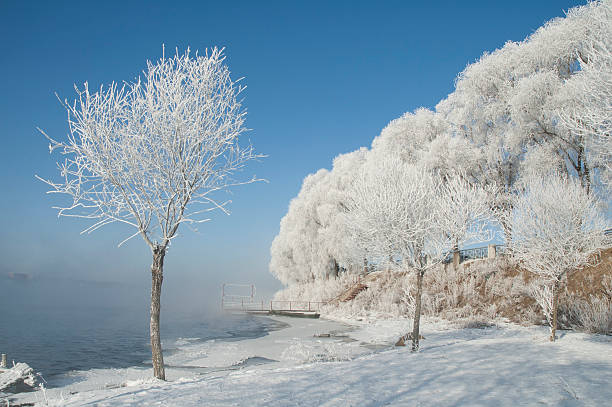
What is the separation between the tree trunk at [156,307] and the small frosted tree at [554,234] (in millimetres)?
10946

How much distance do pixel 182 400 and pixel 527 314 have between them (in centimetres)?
→ 1699

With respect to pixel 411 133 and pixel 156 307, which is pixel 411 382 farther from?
pixel 411 133

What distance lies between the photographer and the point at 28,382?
10.1 meters

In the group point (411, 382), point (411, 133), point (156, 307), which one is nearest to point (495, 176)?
point (411, 133)

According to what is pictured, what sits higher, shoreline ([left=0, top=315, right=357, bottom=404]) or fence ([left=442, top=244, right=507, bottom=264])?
fence ([left=442, top=244, right=507, bottom=264])

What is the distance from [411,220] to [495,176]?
53.1 ft

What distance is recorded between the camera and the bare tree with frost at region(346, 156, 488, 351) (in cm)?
1270

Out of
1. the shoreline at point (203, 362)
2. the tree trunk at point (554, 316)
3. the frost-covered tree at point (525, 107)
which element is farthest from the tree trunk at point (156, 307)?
the frost-covered tree at point (525, 107)

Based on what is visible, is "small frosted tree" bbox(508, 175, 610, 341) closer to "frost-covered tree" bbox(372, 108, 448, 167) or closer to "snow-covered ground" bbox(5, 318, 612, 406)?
"snow-covered ground" bbox(5, 318, 612, 406)

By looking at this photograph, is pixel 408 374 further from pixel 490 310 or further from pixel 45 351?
pixel 45 351

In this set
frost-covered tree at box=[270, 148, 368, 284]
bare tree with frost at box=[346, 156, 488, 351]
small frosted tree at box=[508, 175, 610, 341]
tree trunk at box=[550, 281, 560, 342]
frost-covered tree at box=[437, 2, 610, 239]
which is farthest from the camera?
frost-covered tree at box=[270, 148, 368, 284]

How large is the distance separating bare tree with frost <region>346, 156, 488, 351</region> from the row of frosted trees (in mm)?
46

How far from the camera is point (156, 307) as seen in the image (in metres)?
8.47

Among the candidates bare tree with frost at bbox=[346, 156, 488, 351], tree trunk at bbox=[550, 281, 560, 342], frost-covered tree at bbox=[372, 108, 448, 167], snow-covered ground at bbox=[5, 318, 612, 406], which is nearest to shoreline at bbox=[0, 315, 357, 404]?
snow-covered ground at bbox=[5, 318, 612, 406]
